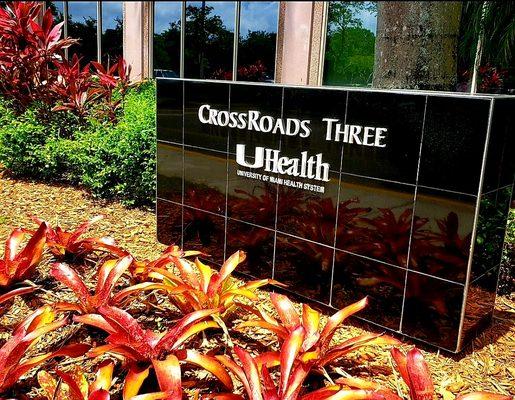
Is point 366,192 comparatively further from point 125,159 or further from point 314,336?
point 125,159

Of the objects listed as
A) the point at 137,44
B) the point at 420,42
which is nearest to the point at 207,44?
the point at 137,44

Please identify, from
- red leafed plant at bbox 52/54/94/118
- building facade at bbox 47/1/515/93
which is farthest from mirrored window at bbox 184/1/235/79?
red leafed plant at bbox 52/54/94/118

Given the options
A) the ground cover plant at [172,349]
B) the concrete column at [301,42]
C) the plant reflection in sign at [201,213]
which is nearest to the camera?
the ground cover plant at [172,349]

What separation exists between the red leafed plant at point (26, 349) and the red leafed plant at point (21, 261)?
0.49 metres

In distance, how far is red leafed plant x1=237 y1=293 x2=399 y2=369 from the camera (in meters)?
2.59

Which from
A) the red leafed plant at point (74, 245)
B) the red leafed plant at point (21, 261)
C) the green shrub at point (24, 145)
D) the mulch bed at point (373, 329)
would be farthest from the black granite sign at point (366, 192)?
the green shrub at point (24, 145)

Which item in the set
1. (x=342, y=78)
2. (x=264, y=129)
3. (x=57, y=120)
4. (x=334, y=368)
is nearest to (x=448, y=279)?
(x=334, y=368)

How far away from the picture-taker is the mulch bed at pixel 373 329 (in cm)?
284

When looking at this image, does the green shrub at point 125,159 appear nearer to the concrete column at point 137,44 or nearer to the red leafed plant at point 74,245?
the red leafed plant at point 74,245

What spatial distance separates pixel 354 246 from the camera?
134 inches

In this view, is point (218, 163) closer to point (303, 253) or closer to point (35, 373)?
point (303, 253)

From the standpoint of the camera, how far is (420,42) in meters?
4.41

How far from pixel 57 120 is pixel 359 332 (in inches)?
203

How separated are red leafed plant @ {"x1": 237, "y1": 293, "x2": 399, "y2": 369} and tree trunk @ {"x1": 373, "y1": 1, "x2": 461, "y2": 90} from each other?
2.37 meters
